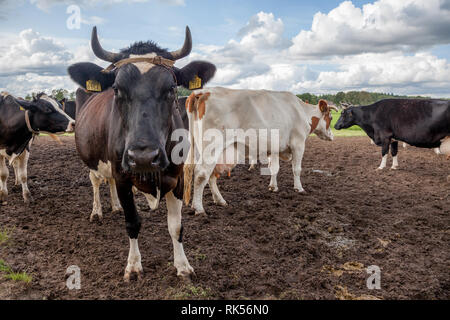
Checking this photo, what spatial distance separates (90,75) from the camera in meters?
3.27

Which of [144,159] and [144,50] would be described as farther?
[144,50]

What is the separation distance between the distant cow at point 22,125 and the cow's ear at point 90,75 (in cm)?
375

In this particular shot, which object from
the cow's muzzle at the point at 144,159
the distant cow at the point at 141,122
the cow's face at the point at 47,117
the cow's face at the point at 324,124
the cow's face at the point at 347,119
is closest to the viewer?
the cow's muzzle at the point at 144,159

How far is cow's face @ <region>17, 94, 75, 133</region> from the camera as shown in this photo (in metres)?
6.68

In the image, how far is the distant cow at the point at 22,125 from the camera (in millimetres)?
6500

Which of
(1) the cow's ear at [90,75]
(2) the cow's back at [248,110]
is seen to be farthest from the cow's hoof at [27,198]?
(1) the cow's ear at [90,75]

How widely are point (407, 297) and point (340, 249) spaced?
1.18 m

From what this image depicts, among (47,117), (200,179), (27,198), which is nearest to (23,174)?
(27,198)

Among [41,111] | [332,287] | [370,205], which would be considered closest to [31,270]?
[332,287]

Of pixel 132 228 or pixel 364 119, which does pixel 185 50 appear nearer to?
pixel 132 228

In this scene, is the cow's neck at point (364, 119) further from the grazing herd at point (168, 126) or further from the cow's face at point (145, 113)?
the cow's face at point (145, 113)

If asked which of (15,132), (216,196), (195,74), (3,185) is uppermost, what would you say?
(195,74)

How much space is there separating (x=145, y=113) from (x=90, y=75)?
103 centimetres

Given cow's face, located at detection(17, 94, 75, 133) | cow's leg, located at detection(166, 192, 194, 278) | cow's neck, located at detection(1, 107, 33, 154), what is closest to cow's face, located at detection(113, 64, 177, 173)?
cow's leg, located at detection(166, 192, 194, 278)
